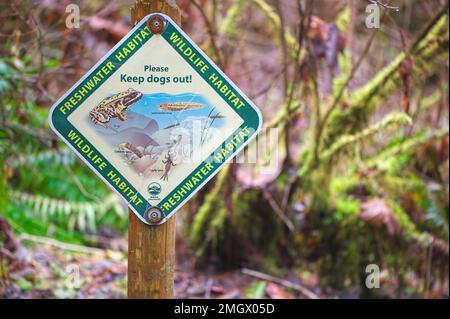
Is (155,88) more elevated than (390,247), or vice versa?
(155,88)

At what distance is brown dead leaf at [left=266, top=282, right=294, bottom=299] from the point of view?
3984 millimetres

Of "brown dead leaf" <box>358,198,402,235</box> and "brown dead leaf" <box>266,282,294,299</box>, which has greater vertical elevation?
"brown dead leaf" <box>358,198,402,235</box>

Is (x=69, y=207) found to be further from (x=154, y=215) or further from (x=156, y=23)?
(x=156, y=23)

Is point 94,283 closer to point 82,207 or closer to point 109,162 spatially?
point 82,207

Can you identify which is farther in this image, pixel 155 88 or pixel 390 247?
pixel 390 247

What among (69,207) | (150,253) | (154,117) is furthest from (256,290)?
(154,117)

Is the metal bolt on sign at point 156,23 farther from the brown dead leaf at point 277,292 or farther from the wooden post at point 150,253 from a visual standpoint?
the brown dead leaf at point 277,292

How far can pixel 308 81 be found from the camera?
4.42m

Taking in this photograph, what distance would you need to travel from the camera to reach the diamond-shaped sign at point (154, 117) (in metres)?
2.37

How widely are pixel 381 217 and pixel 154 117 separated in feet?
7.87

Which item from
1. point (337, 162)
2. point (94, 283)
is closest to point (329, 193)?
point (337, 162)

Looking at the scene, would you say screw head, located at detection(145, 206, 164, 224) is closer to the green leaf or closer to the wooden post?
the wooden post

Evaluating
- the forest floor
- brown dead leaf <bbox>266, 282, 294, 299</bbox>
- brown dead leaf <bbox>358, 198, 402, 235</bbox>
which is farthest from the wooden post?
brown dead leaf <bbox>358, 198, 402, 235</bbox>
